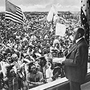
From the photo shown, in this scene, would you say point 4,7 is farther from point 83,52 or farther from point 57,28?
point 83,52

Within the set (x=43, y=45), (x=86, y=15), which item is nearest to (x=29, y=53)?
(x=43, y=45)

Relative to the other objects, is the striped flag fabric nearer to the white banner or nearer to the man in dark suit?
the white banner

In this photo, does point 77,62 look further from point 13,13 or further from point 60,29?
point 13,13

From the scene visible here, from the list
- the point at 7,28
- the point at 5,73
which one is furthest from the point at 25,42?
the point at 5,73

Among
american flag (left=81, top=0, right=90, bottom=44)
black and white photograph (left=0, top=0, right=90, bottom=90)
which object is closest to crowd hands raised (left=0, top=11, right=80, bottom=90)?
black and white photograph (left=0, top=0, right=90, bottom=90)

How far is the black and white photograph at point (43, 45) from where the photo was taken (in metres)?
2.18

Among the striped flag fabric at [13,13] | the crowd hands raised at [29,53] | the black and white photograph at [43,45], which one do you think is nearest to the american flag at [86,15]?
the black and white photograph at [43,45]

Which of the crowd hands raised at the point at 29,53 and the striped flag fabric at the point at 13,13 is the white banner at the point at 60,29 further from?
the striped flag fabric at the point at 13,13

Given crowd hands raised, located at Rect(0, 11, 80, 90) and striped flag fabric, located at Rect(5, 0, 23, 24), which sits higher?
striped flag fabric, located at Rect(5, 0, 23, 24)

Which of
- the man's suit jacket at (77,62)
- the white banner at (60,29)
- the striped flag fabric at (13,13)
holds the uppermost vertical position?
the striped flag fabric at (13,13)

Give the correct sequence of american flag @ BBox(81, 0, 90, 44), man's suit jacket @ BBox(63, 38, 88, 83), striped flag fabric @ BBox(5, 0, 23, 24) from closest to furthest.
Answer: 1. striped flag fabric @ BBox(5, 0, 23, 24)
2. man's suit jacket @ BBox(63, 38, 88, 83)
3. american flag @ BBox(81, 0, 90, 44)

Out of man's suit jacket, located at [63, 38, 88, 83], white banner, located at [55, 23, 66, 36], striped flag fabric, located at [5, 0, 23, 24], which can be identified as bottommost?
man's suit jacket, located at [63, 38, 88, 83]

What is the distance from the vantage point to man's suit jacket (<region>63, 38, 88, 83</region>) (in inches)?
105

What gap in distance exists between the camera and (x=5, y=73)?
2145 mm
